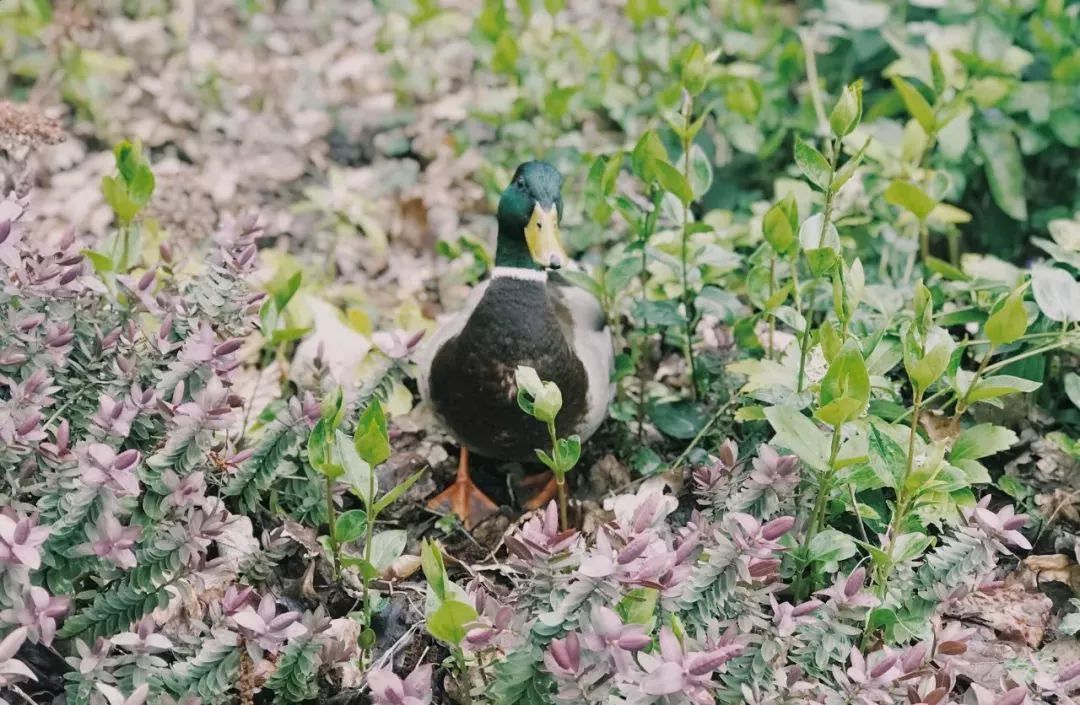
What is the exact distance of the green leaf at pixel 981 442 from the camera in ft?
6.67

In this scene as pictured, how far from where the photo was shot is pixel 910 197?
252 cm

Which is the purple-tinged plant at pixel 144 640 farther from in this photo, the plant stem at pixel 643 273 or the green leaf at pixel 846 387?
the plant stem at pixel 643 273

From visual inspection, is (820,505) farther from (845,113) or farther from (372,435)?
(372,435)

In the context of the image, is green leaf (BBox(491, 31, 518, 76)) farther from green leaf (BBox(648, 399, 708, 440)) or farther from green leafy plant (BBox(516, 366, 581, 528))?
green leafy plant (BBox(516, 366, 581, 528))

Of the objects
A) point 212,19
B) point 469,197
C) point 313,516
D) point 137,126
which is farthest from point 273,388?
point 212,19

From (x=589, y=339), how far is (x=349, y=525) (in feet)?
3.19

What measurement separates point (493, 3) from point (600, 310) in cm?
126

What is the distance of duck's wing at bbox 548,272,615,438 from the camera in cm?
260

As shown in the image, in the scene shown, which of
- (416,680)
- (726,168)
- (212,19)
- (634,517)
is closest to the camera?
(416,680)

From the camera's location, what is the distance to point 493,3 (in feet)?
11.7

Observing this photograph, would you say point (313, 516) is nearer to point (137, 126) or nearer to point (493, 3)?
point (493, 3)

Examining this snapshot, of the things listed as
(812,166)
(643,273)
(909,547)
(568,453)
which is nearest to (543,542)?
(568,453)

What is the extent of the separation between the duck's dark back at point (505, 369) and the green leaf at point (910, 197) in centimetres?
80

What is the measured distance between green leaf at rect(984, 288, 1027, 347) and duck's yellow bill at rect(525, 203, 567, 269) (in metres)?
0.97
